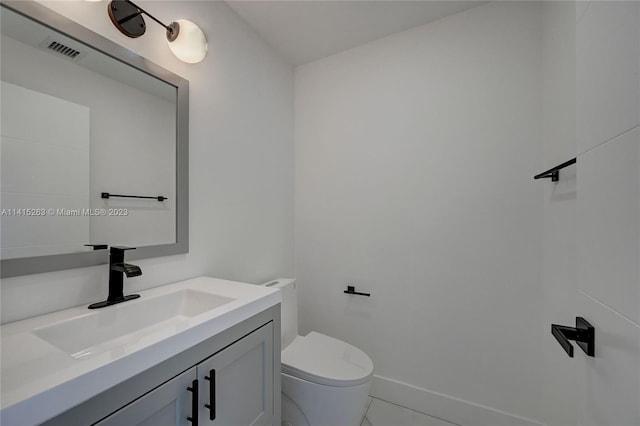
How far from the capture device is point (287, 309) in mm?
1617

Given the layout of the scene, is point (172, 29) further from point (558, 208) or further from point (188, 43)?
point (558, 208)

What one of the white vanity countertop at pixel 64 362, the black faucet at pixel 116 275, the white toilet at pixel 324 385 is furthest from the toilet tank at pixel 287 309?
the black faucet at pixel 116 275

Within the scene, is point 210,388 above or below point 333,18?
below

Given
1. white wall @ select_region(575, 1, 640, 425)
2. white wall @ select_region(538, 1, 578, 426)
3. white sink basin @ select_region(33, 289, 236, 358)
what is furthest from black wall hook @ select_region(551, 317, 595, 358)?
white sink basin @ select_region(33, 289, 236, 358)

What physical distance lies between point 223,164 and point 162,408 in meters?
1.14

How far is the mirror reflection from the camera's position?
2.61 ft

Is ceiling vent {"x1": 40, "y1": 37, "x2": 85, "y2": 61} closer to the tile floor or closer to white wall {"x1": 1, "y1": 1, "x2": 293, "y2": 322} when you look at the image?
white wall {"x1": 1, "y1": 1, "x2": 293, "y2": 322}

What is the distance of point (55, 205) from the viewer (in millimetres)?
875

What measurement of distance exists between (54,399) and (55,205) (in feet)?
2.23

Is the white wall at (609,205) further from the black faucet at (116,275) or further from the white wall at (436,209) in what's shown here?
the black faucet at (116,275)

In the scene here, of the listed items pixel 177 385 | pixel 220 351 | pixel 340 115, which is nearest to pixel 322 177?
pixel 340 115

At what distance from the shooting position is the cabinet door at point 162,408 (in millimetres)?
593

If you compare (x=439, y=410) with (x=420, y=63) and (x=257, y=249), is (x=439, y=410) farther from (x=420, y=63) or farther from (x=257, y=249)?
(x=420, y=63)

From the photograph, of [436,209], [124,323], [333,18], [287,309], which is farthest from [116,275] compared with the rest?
[333,18]
